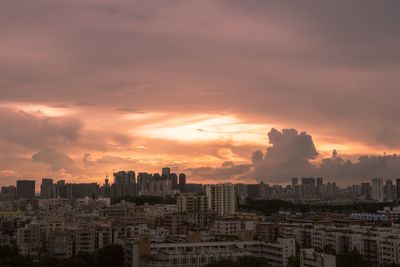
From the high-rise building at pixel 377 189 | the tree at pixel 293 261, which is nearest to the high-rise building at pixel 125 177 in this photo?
the high-rise building at pixel 377 189

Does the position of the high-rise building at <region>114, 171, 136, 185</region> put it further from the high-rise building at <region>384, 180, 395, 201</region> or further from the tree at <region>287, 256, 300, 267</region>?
the tree at <region>287, 256, 300, 267</region>

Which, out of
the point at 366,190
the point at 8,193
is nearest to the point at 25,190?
the point at 8,193

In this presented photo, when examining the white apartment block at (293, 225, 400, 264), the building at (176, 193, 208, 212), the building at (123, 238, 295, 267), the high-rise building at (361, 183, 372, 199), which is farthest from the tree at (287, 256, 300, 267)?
the high-rise building at (361, 183, 372, 199)

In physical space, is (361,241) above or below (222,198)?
below

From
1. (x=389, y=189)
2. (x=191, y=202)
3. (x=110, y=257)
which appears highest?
(x=389, y=189)

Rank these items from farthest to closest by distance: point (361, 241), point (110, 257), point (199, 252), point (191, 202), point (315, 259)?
point (191, 202) < point (361, 241) < point (110, 257) < point (199, 252) < point (315, 259)

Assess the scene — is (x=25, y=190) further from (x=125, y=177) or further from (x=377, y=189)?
(x=377, y=189)

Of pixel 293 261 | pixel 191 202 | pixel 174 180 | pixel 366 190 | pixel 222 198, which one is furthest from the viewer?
pixel 366 190
